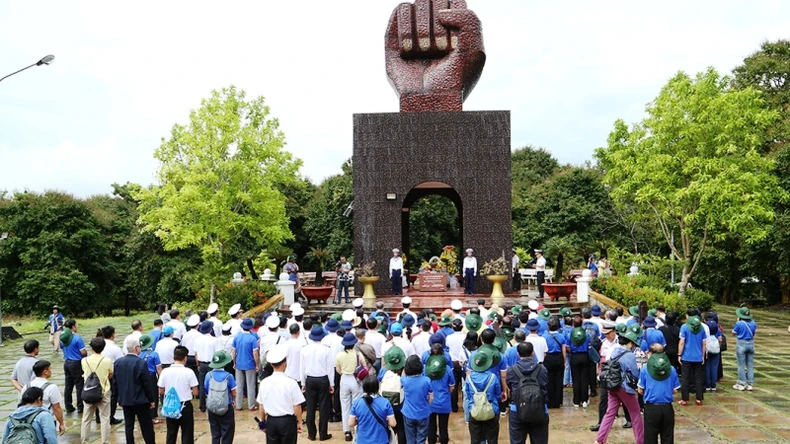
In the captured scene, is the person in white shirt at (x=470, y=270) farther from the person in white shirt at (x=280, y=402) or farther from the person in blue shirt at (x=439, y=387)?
the person in white shirt at (x=280, y=402)

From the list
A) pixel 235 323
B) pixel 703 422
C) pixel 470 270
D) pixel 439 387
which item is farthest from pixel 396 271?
pixel 439 387

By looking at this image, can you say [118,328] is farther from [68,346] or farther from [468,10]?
[468,10]

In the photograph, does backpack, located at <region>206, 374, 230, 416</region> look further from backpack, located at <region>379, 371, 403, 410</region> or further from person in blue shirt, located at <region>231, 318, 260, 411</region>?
person in blue shirt, located at <region>231, 318, 260, 411</region>

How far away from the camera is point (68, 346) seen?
33.4 ft

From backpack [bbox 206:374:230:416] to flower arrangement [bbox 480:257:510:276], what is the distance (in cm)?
1267

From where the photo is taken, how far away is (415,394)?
22.7ft

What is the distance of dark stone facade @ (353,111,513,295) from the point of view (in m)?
20.0

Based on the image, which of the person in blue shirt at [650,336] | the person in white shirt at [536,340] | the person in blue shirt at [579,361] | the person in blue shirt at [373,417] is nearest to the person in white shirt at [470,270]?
the person in blue shirt at [579,361]

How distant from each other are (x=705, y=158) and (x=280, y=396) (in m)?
18.7

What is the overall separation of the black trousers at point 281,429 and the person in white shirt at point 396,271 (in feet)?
41.5

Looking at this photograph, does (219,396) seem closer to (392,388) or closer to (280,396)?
(280,396)

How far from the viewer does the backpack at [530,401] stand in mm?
6711

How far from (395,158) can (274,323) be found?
38.9ft

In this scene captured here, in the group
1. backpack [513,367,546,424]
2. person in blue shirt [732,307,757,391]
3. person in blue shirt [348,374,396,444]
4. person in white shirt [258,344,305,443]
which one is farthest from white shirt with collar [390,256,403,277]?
person in blue shirt [348,374,396,444]
